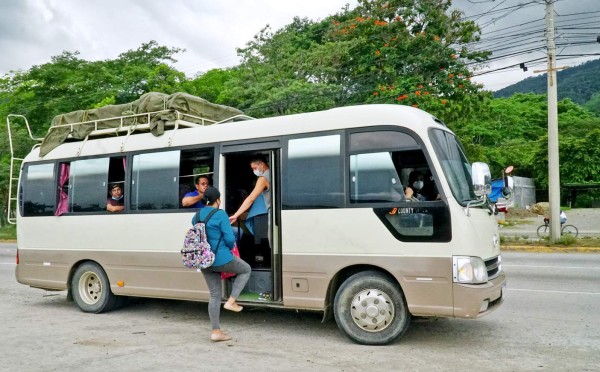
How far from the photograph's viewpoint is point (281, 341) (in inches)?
267

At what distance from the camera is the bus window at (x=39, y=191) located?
9.66m

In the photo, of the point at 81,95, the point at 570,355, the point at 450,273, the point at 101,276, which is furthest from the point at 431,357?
the point at 81,95

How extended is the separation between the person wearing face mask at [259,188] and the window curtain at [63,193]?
3.44m

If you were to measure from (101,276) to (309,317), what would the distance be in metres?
3.43

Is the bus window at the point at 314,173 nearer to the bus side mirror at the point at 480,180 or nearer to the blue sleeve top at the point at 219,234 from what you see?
the blue sleeve top at the point at 219,234

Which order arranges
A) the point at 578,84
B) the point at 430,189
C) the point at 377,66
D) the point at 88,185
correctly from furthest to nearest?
the point at 578,84
the point at 377,66
the point at 88,185
the point at 430,189

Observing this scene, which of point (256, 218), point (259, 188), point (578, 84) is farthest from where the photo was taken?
point (578, 84)

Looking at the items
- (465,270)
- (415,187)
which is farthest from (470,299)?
(415,187)

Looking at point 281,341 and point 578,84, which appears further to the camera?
point 578,84

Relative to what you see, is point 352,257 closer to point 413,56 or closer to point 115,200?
point 115,200

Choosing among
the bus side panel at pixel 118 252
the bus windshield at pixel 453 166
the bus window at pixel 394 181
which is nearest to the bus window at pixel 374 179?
the bus window at pixel 394 181

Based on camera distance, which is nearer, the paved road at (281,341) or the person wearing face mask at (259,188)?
the paved road at (281,341)

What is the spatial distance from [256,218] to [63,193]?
3782mm

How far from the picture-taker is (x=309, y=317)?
8.16m
